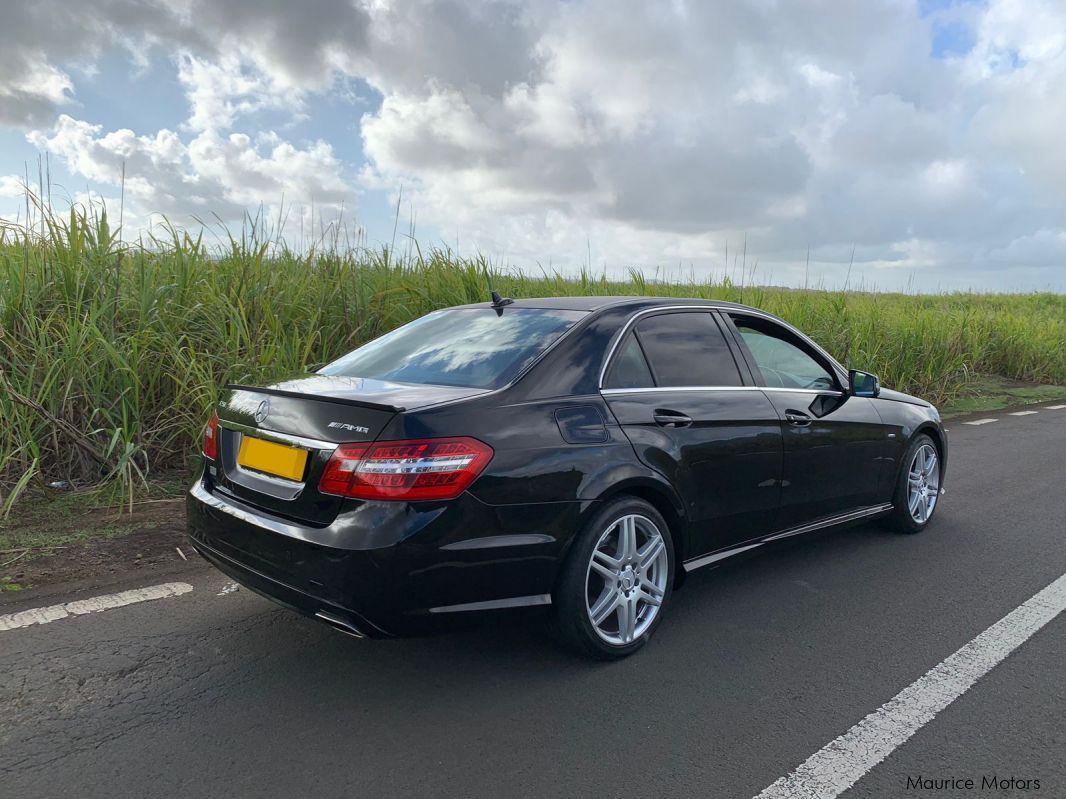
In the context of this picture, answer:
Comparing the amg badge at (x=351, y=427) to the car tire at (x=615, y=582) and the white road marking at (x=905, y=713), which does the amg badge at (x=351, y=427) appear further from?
the white road marking at (x=905, y=713)

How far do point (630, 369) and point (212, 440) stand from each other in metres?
1.77

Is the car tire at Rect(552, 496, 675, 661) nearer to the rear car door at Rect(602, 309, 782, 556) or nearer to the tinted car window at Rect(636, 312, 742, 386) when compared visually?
the rear car door at Rect(602, 309, 782, 556)

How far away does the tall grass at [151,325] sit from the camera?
5.30 meters

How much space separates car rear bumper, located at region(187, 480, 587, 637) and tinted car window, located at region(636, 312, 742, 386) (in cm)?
94

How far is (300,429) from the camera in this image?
2.89 meters

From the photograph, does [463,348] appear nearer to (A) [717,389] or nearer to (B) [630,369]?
(B) [630,369]

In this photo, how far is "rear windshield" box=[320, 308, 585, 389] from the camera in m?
3.24

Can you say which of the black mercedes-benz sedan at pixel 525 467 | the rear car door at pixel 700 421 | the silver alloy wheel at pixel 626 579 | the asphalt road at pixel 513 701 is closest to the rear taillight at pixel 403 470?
the black mercedes-benz sedan at pixel 525 467

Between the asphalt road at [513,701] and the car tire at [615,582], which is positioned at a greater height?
the car tire at [615,582]

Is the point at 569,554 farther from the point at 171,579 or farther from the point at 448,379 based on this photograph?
the point at 171,579

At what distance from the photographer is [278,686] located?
9.68 feet

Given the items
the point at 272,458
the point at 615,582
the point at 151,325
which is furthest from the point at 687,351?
the point at 151,325

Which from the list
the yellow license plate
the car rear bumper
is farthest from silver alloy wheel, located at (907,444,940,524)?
the yellow license plate

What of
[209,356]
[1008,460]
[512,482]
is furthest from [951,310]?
[512,482]
